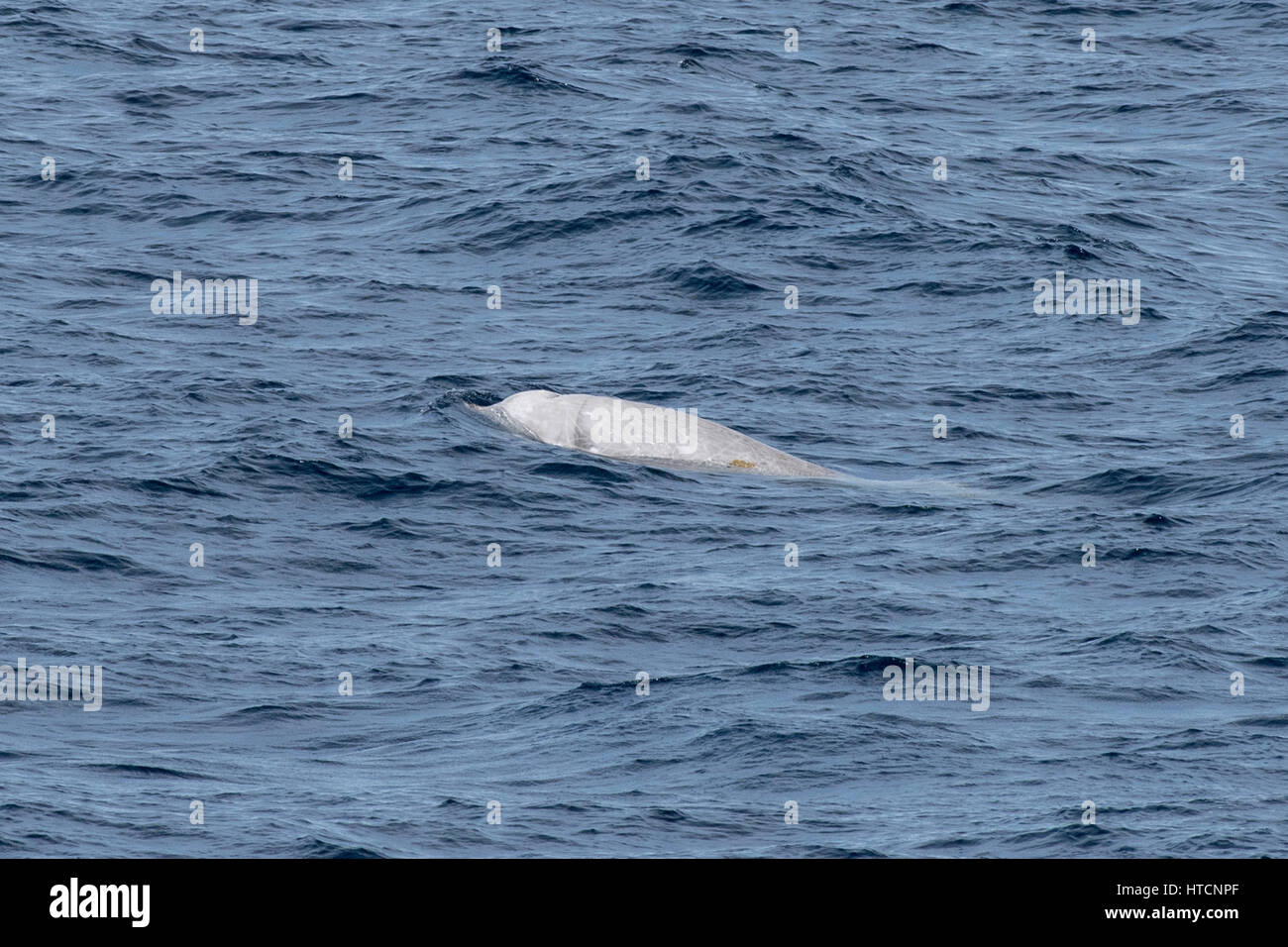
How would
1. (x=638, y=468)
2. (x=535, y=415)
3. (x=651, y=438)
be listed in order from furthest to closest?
(x=535, y=415) < (x=651, y=438) < (x=638, y=468)

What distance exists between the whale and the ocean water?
63 cm

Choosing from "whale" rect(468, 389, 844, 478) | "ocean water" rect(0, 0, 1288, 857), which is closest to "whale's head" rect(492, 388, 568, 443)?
"whale" rect(468, 389, 844, 478)

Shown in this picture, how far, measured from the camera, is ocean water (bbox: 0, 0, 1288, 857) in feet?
55.5

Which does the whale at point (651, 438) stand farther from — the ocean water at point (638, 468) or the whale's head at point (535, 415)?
the ocean water at point (638, 468)

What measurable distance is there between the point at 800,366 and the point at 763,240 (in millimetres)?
6198

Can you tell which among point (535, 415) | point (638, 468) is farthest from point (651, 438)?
point (535, 415)

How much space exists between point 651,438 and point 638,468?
55cm

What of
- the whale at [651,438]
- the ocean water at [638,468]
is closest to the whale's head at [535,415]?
the whale at [651,438]

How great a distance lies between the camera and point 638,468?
26.5 m

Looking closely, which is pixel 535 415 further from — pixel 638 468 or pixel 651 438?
pixel 638 468

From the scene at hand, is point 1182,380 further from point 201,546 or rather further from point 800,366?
point 201,546

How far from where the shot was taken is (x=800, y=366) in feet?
102
